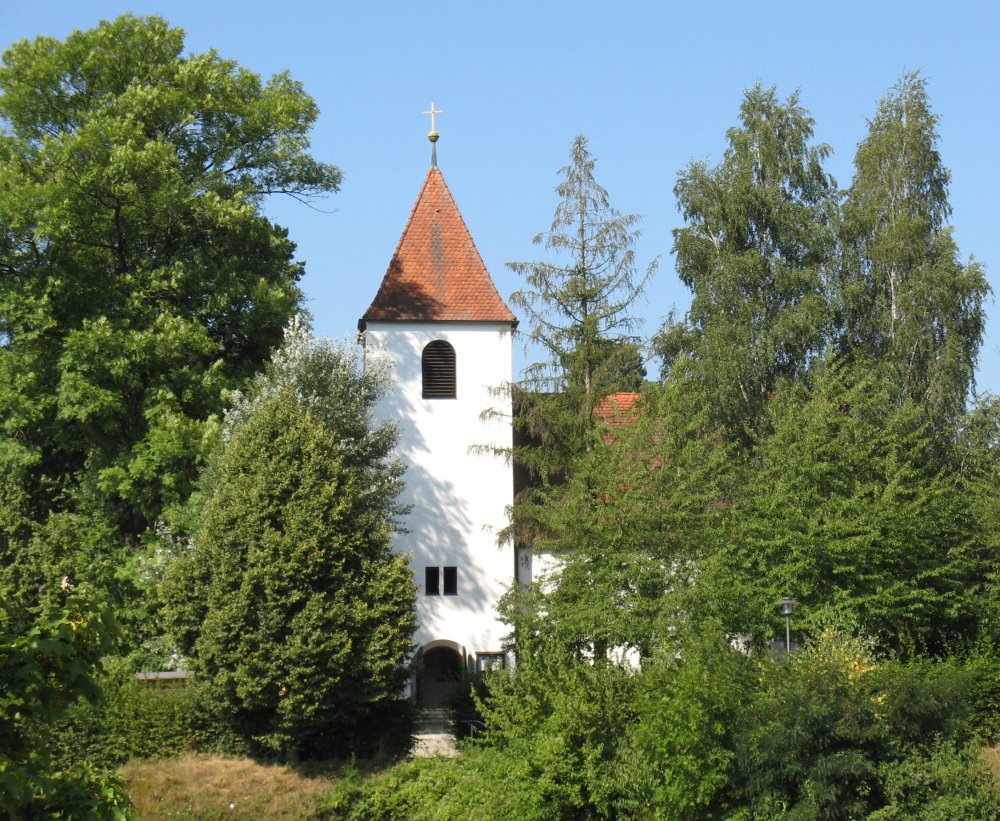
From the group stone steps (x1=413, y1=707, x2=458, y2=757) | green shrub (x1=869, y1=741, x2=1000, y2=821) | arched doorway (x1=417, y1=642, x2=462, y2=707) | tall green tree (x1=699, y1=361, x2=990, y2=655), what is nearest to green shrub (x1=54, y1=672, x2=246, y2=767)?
stone steps (x1=413, y1=707, x2=458, y2=757)

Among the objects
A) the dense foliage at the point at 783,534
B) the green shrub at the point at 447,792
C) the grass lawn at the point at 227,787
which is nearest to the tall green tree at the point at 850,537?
the dense foliage at the point at 783,534

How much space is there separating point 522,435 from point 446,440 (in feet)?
6.12

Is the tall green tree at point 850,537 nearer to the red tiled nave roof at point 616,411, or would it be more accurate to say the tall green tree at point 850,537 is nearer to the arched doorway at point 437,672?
the red tiled nave roof at point 616,411

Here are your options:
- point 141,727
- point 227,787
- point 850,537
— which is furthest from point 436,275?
point 227,787

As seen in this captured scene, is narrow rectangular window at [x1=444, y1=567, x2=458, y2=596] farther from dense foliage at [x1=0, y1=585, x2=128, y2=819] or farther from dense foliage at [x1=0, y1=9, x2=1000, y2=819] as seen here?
dense foliage at [x1=0, y1=585, x2=128, y2=819]

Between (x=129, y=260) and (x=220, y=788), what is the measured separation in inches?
507

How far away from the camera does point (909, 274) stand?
3173 cm

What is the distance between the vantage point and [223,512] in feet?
75.7

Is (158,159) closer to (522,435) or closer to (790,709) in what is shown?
(522,435)

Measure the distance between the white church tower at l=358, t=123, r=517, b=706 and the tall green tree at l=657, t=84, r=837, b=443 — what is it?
14.7ft

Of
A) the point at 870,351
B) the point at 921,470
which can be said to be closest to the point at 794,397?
the point at 921,470

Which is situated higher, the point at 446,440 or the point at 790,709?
the point at 446,440

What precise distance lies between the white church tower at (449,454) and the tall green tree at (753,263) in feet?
14.7

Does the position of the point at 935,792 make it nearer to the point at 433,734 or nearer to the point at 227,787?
the point at 433,734
